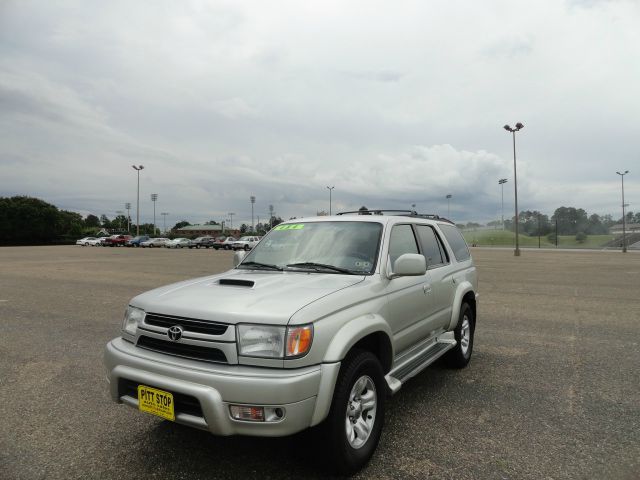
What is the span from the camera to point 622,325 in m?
7.43

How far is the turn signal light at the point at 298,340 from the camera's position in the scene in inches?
101

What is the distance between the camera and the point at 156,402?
8.85 feet

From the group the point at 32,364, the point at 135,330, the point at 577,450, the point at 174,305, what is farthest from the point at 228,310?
the point at 32,364

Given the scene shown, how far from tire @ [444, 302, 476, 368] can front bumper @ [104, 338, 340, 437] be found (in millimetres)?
2669

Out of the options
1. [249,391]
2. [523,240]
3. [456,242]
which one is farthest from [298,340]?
[523,240]

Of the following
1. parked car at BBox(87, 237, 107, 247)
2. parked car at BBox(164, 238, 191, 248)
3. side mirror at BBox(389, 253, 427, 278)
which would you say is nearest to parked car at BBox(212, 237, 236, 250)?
parked car at BBox(164, 238, 191, 248)

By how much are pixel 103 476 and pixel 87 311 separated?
663 cm

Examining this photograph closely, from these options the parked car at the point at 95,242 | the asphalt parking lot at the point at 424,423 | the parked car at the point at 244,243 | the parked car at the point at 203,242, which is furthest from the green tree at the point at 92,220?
the asphalt parking lot at the point at 424,423

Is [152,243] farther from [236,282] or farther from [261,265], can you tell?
[236,282]

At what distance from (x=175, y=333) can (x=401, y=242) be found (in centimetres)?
218

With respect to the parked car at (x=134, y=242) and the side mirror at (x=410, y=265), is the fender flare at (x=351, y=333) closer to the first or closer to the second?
the side mirror at (x=410, y=265)

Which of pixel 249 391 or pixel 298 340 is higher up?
pixel 298 340

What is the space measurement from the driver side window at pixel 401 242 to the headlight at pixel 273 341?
1414 mm

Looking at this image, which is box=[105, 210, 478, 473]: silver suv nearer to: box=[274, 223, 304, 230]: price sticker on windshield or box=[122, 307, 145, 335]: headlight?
box=[122, 307, 145, 335]: headlight
